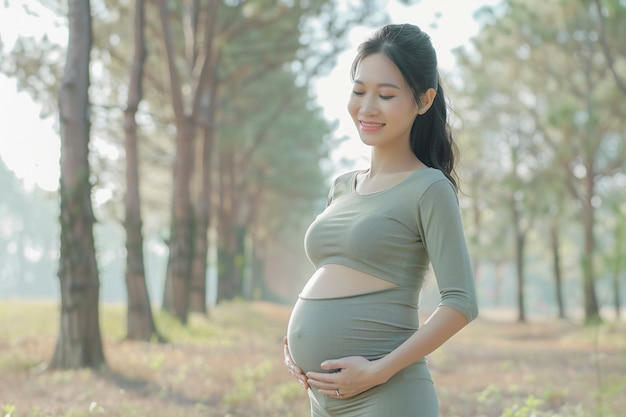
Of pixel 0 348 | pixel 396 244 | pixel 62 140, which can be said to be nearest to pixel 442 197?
pixel 396 244

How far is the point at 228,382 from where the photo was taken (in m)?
7.76

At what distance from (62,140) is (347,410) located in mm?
6808

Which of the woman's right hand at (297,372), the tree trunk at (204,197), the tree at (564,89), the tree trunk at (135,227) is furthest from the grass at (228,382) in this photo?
the tree at (564,89)

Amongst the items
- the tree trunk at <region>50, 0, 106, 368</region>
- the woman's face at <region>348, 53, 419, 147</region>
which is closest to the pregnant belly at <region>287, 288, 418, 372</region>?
the woman's face at <region>348, 53, 419, 147</region>

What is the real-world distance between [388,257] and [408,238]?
9cm

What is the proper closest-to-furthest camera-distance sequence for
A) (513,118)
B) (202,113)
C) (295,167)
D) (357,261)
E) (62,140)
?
(357,261) < (62,140) < (202,113) < (513,118) < (295,167)

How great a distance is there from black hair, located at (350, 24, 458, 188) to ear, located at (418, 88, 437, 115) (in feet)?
0.05

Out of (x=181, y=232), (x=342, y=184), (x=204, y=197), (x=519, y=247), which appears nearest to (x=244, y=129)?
(x=204, y=197)

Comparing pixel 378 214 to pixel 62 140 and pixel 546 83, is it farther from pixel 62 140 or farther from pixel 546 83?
pixel 546 83

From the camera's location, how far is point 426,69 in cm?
252

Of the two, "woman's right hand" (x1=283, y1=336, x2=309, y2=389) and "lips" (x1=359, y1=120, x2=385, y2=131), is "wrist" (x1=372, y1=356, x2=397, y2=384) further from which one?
"lips" (x1=359, y1=120, x2=385, y2=131)

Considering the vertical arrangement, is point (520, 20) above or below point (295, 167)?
above

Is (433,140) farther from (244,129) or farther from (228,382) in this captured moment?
(244,129)

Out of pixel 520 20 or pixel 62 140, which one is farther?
pixel 520 20
